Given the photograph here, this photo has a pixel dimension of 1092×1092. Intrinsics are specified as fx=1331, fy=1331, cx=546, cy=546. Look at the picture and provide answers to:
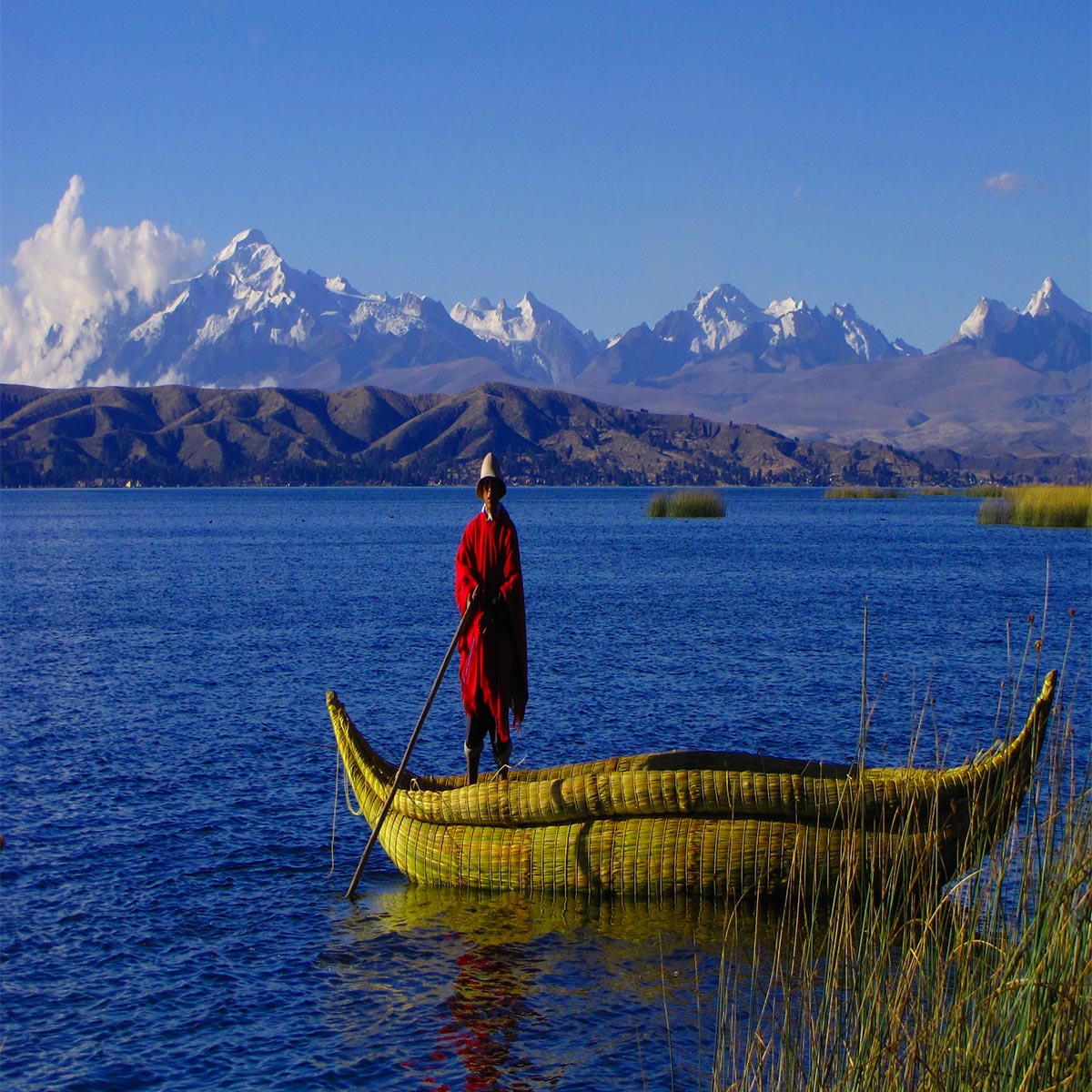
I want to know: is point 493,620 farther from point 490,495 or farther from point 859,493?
point 859,493

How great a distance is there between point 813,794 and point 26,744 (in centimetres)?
1166

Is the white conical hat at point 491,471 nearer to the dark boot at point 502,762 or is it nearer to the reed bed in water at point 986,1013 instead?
the dark boot at point 502,762

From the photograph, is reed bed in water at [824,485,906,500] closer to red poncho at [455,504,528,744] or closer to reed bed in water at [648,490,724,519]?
reed bed in water at [648,490,724,519]

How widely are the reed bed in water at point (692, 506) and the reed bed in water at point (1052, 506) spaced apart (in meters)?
23.1

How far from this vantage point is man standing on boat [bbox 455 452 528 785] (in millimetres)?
10578

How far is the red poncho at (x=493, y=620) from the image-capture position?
10.6m

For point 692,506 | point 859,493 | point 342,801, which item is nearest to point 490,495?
point 342,801

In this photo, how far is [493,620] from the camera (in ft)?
34.9

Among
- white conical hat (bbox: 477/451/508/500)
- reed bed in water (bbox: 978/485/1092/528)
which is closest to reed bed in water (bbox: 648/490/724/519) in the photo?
reed bed in water (bbox: 978/485/1092/528)

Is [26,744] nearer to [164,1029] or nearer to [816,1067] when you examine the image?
[164,1029]

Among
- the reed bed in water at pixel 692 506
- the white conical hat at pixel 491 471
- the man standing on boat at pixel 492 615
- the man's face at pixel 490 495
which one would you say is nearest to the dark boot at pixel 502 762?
the man standing on boat at pixel 492 615

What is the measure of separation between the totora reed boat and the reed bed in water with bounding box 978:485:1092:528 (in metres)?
55.0

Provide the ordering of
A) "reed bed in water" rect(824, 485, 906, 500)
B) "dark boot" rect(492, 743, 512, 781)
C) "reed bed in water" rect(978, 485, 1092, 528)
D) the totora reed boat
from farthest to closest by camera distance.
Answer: "reed bed in water" rect(824, 485, 906, 500) < "reed bed in water" rect(978, 485, 1092, 528) < "dark boot" rect(492, 743, 512, 781) < the totora reed boat

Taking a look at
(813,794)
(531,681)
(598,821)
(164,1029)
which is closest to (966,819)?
(813,794)
